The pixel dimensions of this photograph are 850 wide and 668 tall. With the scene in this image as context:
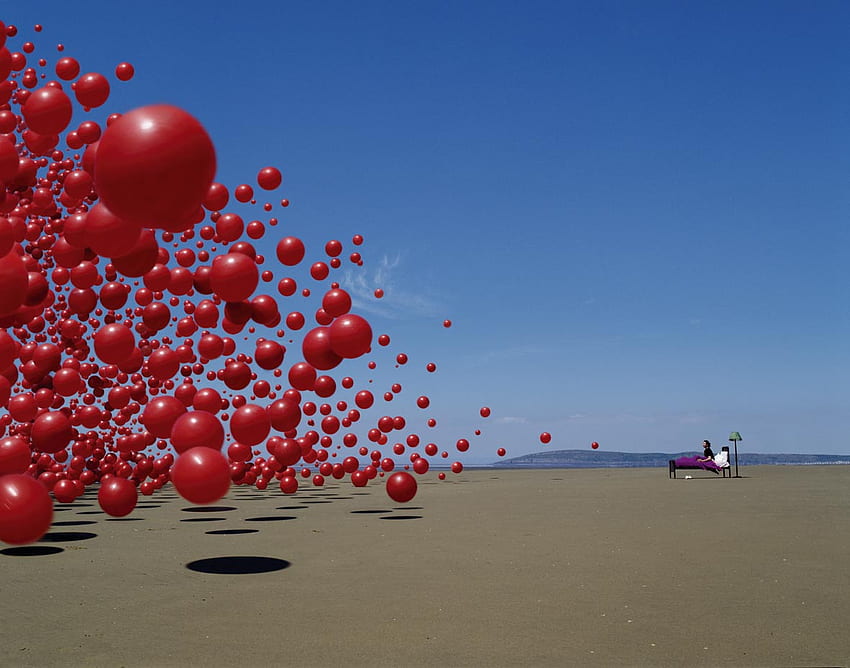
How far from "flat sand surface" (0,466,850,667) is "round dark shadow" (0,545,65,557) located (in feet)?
0.13

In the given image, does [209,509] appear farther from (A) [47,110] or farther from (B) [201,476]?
(B) [201,476]

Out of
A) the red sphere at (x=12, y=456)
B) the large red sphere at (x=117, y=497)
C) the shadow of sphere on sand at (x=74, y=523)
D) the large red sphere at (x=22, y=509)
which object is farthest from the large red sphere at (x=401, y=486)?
the large red sphere at (x=22, y=509)

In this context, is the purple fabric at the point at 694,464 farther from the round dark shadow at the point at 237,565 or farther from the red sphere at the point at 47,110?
the red sphere at the point at 47,110

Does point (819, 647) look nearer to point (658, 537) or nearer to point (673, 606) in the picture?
point (673, 606)

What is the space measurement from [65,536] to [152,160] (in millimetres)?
11261

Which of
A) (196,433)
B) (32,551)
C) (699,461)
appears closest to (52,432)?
(196,433)

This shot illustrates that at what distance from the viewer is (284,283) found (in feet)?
29.7

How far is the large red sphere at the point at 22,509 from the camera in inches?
143

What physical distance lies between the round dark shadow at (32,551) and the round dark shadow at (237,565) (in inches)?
97.1

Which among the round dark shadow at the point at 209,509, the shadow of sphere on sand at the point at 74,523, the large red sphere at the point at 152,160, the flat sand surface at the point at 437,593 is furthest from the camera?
the round dark shadow at the point at 209,509

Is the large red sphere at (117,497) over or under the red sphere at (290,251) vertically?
under

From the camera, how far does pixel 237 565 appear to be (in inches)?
346

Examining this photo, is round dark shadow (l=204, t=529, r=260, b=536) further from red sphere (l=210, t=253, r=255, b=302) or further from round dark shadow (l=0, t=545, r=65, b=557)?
red sphere (l=210, t=253, r=255, b=302)

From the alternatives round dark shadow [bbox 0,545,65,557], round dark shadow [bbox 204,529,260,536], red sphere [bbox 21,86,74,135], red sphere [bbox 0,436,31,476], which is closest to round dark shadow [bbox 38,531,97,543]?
round dark shadow [bbox 0,545,65,557]
